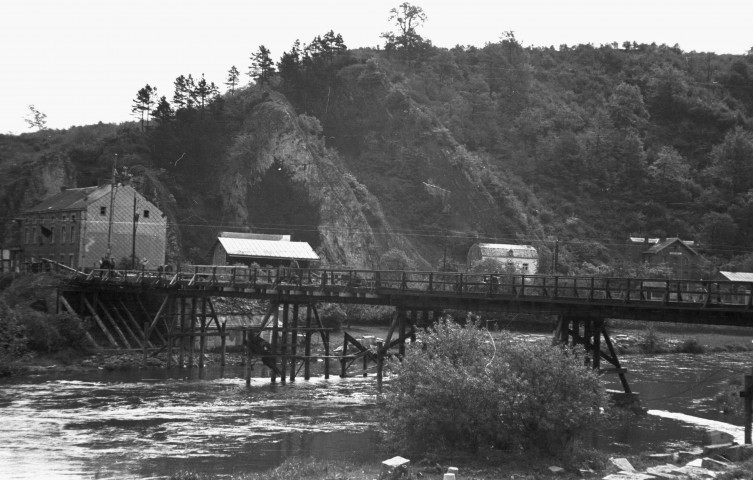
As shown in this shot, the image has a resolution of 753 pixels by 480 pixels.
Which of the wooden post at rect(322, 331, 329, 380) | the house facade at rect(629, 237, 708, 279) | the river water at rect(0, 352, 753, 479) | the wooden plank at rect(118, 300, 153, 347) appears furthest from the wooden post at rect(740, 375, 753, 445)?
the house facade at rect(629, 237, 708, 279)

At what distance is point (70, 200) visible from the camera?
82562 mm

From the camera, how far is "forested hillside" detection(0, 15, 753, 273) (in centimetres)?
11038

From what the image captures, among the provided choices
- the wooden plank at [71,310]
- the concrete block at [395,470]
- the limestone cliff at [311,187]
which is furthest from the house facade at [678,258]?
the concrete block at [395,470]

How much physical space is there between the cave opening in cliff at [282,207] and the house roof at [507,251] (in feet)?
68.5

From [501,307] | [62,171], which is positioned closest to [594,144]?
[62,171]

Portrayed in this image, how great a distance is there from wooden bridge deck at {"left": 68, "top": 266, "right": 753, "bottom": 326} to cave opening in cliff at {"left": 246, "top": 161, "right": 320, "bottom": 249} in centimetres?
3913

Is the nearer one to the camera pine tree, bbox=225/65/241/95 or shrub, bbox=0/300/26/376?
shrub, bbox=0/300/26/376

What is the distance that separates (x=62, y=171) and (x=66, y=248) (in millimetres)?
28403

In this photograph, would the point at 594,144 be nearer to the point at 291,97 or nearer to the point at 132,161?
the point at 291,97

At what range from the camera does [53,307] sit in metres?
66.8

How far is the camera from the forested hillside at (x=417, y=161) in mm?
110375

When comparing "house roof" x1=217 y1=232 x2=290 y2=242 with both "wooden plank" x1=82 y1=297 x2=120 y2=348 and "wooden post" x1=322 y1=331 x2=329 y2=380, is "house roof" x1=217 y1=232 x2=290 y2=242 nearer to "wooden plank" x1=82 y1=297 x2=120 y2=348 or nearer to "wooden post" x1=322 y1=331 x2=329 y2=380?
"wooden plank" x1=82 y1=297 x2=120 y2=348

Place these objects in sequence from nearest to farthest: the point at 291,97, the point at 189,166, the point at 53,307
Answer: the point at 53,307, the point at 189,166, the point at 291,97

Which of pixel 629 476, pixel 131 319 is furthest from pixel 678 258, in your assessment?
pixel 629 476
